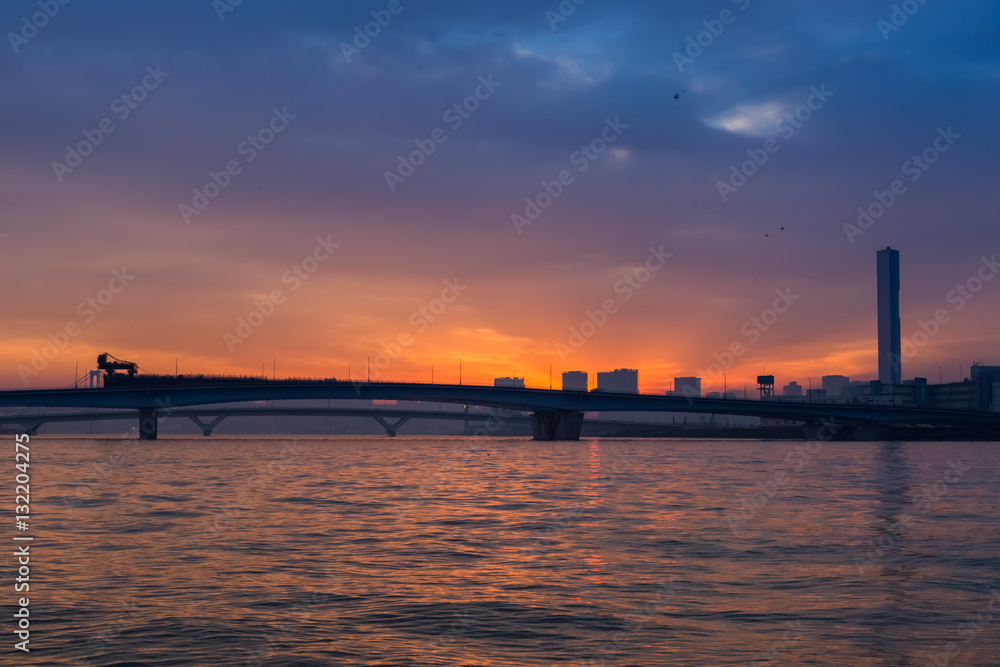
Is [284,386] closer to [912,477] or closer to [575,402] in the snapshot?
[575,402]

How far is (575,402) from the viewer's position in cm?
16412

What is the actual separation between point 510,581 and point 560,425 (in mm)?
154433

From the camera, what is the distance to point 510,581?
20.3 meters

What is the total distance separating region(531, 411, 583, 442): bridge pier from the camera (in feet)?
565

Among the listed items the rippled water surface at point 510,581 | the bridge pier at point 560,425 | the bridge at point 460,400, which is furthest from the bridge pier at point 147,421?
the rippled water surface at point 510,581

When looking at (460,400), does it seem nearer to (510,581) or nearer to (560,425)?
(560,425)

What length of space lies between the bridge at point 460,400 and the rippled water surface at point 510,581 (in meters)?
110

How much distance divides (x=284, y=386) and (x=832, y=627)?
140m

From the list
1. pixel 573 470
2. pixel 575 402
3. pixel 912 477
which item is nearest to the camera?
pixel 912 477

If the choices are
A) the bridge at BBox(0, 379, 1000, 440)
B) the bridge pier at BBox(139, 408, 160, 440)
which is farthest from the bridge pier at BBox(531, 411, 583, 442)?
the bridge pier at BBox(139, 408, 160, 440)

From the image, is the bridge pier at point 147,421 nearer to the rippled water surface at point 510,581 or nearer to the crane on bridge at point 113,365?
the crane on bridge at point 113,365

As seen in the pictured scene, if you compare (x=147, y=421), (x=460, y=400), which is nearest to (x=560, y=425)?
(x=460, y=400)

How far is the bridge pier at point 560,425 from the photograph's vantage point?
172325 millimetres

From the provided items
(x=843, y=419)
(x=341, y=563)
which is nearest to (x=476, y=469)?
(x=341, y=563)
